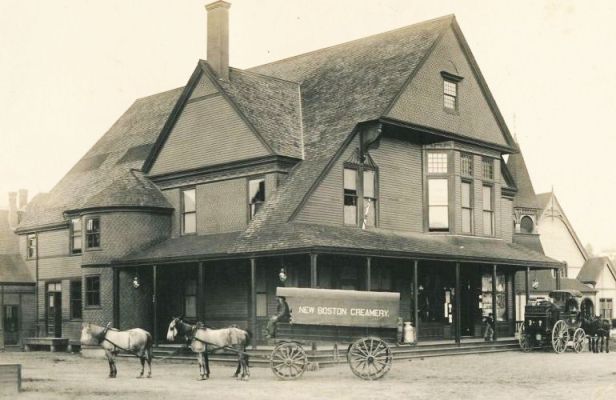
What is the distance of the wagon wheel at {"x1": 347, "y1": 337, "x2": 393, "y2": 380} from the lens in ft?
66.8

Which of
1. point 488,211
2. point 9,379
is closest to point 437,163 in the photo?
point 488,211

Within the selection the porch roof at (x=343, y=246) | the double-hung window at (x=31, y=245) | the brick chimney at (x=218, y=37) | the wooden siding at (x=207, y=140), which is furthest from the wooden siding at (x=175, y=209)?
the double-hung window at (x=31, y=245)

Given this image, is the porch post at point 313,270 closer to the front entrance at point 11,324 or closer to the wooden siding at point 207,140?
the wooden siding at point 207,140

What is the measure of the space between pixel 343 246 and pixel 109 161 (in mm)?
16371

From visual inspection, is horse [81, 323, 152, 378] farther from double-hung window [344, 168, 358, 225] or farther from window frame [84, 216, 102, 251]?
window frame [84, 216, 102, 251]

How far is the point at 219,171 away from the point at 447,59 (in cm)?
927

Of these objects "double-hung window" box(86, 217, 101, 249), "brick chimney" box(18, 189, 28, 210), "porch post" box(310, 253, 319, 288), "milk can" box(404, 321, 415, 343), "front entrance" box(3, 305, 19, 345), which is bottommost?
"front entrance" box(3, 305, 19, 345)

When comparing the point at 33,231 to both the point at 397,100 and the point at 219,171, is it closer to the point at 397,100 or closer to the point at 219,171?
the point at 219,171

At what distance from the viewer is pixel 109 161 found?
123 ft

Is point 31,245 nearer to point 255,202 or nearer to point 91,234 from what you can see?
point 91,234

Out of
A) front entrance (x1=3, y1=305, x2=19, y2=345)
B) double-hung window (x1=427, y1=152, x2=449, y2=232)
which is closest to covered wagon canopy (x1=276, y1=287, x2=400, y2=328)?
double-hung window (x1=427, y1=152, x2=449, y2=232)

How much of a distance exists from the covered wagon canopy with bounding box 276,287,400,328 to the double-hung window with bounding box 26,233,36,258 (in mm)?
21058

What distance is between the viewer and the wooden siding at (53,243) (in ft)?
118

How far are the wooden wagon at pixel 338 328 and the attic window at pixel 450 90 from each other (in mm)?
12362
